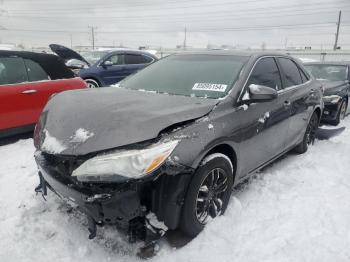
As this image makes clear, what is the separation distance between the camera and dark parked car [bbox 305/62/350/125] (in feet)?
21.2

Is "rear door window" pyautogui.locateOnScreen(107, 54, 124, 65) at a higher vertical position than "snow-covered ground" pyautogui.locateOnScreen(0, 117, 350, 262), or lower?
higher

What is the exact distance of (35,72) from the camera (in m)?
5.21

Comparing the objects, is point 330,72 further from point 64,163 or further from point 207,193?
point 64,163

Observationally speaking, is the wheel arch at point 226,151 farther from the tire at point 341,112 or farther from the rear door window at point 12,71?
the tire at point 341,112

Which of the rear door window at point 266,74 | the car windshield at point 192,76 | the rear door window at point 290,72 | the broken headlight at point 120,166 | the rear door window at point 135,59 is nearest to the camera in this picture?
the broken headlight at point 120,166

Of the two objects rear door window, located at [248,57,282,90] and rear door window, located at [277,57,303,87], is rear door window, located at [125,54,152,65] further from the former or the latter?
rear door window, located at [248,57,282,90]

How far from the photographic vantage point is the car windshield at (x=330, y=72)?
802cm

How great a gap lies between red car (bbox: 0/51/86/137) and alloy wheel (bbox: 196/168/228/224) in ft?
11.3

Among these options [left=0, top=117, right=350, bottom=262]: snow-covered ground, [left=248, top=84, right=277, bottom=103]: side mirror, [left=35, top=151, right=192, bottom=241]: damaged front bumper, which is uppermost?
[left=248, top=84, right=277, bottom=103]: side mirror

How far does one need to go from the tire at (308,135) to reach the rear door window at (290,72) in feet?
2.67

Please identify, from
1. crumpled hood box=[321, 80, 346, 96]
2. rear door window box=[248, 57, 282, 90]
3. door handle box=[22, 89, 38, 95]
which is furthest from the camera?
crumpled hood box=[321, 80, 346, 96]

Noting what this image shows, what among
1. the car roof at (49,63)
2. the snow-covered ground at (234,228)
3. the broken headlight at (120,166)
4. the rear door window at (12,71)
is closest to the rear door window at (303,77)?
the snow-covered ground at (234,228)

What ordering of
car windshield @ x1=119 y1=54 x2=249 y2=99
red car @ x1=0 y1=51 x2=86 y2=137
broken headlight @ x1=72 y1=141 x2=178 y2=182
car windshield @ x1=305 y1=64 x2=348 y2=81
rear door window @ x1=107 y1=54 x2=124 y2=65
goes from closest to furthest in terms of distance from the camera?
broken headlight @ x1=72 y1=141 x2=178 y2=182 < car windshield @ x1=119 y1=54 x2=249 y2=99 < red car @ x1=0 y1=51 x2=86 y2=137 < car windshield @ x1=305 y1=64 x2=348 y2=81 < rear door window @ x1=107 y1=54 x2=124 y2=65

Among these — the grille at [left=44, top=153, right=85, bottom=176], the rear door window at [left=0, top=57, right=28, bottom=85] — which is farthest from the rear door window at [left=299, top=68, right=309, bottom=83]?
the rear door window at [left=0, top=57, right=28, bottom=85]
